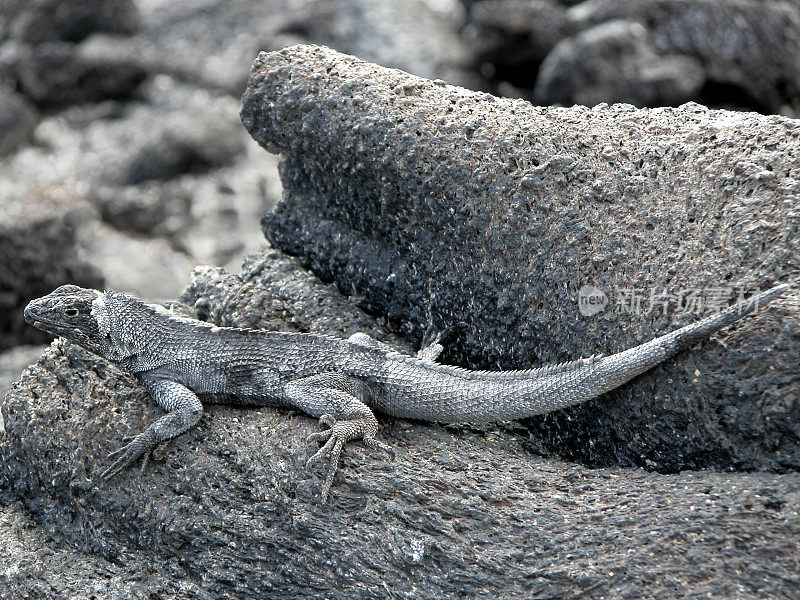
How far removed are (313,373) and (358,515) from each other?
3.53 ft

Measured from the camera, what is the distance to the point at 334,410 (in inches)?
218

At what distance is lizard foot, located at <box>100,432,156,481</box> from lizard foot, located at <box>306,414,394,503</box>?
0.98 metres

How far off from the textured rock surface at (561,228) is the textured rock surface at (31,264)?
14.1ft

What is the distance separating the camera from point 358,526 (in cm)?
498

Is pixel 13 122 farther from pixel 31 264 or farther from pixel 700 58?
pixel 700 58

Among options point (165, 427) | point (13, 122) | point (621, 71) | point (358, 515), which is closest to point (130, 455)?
point (165, 427)

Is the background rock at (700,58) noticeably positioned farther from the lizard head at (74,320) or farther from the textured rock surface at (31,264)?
the lizard head at (74,320)

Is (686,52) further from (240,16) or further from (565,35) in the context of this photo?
(240,16)

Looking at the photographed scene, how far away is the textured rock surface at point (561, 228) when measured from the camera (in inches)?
194

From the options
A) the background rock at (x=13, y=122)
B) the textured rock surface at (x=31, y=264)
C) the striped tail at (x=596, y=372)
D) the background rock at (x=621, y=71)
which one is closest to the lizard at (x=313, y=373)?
the striped tail at (x=596, y=372)

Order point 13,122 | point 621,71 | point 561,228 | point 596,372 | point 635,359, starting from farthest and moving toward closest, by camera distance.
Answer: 1. point 13,122
2. point 621,71
3. point 561,228
4. point 596,372
5. point 635,359

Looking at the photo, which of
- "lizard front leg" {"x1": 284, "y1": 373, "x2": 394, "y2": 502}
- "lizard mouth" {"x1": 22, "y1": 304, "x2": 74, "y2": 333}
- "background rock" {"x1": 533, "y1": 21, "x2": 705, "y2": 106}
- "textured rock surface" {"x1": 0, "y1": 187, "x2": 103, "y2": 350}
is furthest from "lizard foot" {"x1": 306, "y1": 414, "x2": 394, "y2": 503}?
"background rock" {"x1": 533, "y1": 21, "x2": 705, "y2": 106}

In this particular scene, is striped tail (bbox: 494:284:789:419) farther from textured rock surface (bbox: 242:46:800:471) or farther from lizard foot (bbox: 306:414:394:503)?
lizard foot (bbox: 306:414:394:503)

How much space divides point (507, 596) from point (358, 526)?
88cm
